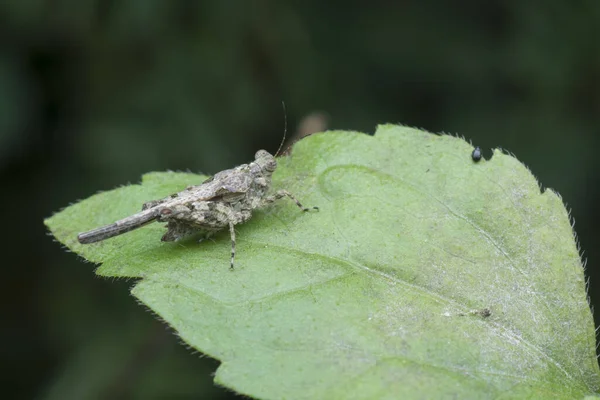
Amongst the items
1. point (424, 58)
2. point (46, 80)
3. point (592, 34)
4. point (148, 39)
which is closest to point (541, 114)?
point (592, 34)

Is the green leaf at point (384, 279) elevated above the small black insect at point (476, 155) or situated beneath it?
situated beneath

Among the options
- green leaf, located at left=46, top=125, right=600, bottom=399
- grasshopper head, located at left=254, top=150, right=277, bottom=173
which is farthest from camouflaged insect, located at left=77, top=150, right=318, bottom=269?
green leaf, located at left=46, top=125, right=600, bottom=399

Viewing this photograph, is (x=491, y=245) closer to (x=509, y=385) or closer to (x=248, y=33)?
(x=509, y=385)

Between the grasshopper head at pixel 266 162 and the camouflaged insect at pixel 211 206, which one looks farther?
the grasshopper head at pixel 266 162

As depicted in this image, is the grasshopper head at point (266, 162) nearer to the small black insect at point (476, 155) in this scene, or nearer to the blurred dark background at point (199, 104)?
the small black insect at point (476, 155)

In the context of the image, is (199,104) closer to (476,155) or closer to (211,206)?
(211,206)

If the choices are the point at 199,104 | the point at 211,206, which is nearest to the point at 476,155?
the point at 211,206

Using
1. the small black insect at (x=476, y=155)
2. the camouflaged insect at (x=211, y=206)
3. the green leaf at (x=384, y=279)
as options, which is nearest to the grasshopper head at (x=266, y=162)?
the camouflaged insect at (x=211, y=206)
